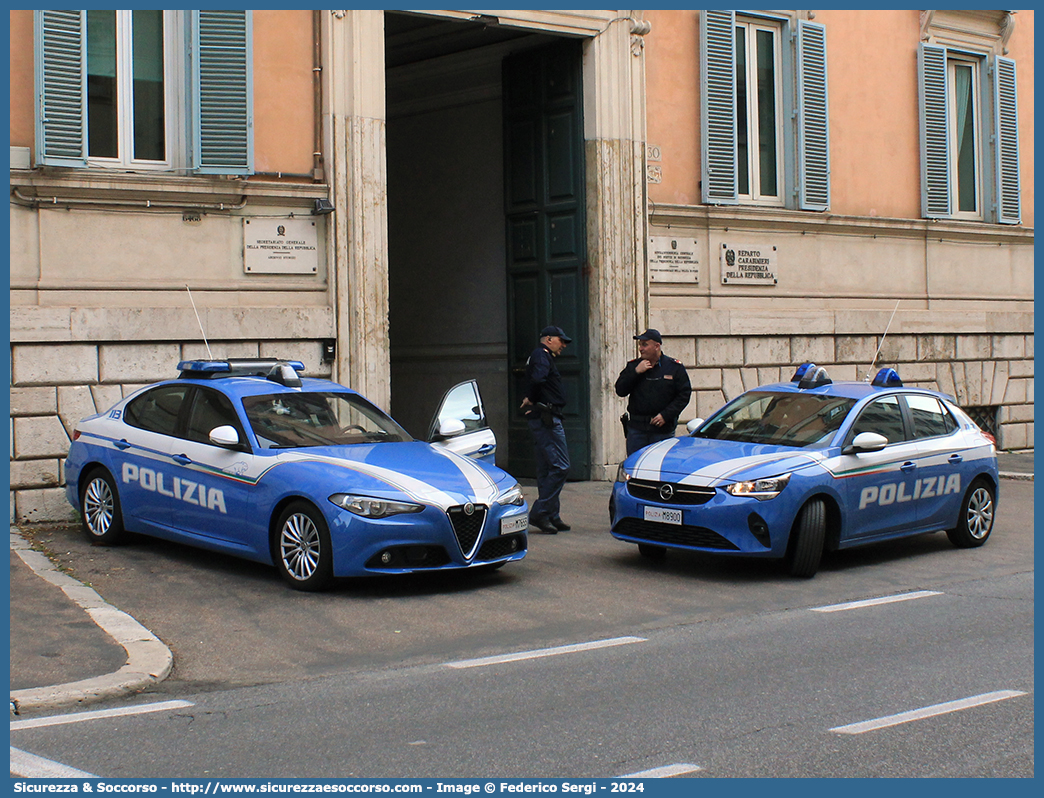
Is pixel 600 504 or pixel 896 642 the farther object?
pixel 600 504

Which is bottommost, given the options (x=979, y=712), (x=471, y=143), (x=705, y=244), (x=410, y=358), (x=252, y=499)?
(x=979, y=712)

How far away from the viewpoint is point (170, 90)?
13.1 metres

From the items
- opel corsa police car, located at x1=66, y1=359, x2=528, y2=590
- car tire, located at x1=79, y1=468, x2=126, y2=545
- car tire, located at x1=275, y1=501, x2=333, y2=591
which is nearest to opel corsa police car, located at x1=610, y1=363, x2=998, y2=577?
opel corsa police car, located at x1=66, y1=359, x2=528, y2=590

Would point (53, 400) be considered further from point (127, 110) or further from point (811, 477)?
point (811, 477)

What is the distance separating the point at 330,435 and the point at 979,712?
17.8 ft

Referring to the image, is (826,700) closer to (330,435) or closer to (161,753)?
(161,753)

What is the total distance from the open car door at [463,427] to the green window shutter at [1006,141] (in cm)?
1211

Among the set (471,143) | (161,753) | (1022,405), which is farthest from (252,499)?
(1022,405)

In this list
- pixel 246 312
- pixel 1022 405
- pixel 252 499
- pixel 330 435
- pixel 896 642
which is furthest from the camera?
pixel 1022 405

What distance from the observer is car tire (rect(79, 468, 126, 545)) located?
10.3 metres

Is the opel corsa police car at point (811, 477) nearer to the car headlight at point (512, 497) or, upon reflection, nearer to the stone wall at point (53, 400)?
the car headlight at point (512, 497)

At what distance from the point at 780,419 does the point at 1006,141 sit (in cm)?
1184

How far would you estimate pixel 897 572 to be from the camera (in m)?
9.83

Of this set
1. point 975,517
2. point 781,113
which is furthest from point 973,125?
point 975,517
